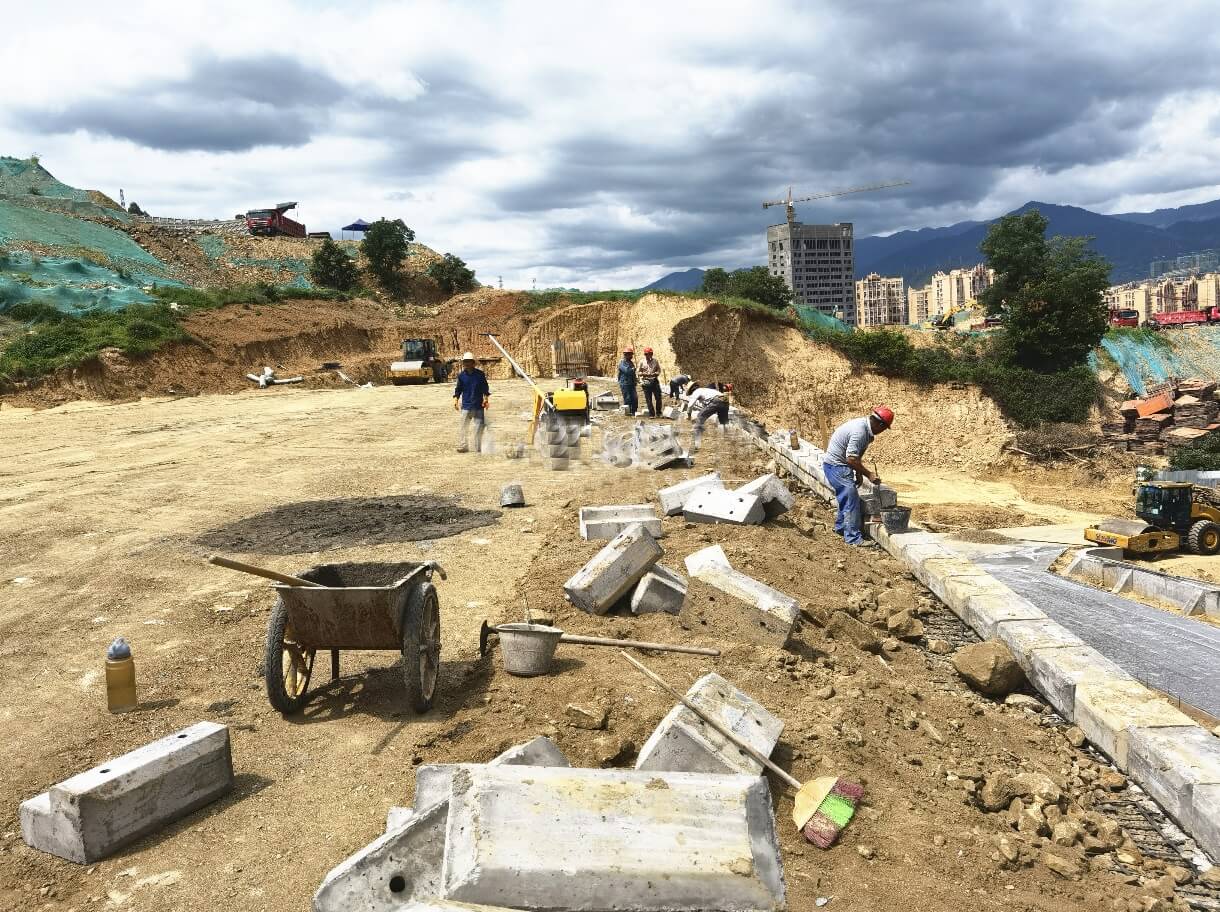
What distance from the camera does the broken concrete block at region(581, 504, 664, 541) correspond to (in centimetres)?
712

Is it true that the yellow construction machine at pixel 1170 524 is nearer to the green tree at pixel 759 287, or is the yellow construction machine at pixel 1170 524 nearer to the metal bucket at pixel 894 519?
the metal bucket at pixel 894 519

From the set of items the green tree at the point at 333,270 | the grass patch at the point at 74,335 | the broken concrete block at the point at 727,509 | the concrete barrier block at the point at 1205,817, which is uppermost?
the green tree at the point at 333,270

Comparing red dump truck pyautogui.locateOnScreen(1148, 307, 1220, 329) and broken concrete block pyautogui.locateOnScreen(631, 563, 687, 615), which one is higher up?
red dump truck pyautogui.locateOnScreen(1148, 307, 1220, 329)

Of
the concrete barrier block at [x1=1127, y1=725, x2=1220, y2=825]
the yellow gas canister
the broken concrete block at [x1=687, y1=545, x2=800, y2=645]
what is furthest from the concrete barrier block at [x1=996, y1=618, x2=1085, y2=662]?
the yellow gas canister

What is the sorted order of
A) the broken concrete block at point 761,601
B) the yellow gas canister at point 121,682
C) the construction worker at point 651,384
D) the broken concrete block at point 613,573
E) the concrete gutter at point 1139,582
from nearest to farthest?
the yellow gas canister at point 121,682 → the broken concrete block at point 761,601 → the broken concrete block at point 613,573 → the concrete gutter at point 1139,582 → the construction worker at point 651,384

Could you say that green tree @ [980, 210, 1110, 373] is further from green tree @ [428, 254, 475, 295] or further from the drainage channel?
the drainage channel

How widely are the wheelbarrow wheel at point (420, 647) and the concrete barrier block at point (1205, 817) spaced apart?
12.4 ft

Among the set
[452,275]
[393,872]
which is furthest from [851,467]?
[452,275]

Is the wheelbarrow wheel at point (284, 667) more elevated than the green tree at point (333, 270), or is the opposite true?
A: the green tree at point (333, 270)

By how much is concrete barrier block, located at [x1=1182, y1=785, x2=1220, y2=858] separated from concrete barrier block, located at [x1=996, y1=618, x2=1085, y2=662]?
185cm

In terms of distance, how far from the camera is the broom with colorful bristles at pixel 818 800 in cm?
342

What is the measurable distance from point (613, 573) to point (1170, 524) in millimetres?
12854

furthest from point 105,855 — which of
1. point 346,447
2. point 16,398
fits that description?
point 16,398

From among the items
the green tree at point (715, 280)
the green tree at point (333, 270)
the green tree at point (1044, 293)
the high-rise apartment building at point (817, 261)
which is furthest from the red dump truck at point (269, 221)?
the high-rise apartment building at point (817, 261)
